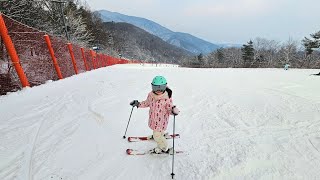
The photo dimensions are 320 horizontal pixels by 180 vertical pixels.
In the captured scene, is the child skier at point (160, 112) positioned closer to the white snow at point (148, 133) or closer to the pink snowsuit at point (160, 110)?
the pink snowsuit at point (160, 110)

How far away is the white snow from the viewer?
13.3 feet

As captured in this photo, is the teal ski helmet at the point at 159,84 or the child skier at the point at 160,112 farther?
the child skier at the point at 160,112

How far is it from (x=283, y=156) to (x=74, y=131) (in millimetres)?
3679

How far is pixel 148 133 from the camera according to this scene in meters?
5.66

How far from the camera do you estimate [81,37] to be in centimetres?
4206

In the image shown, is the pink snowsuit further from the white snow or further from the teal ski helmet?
the white snow

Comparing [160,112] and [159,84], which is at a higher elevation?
[159,84]

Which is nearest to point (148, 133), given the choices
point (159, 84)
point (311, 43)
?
point (159, 84)

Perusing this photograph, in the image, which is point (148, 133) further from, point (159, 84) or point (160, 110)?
point (159, 84)

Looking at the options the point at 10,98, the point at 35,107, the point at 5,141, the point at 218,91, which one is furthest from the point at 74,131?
the point at 218,91

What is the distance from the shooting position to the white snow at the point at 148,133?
406cm

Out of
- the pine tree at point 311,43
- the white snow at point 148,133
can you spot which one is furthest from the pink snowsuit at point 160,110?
the pine tree at point 311,43

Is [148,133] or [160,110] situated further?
[148,133]

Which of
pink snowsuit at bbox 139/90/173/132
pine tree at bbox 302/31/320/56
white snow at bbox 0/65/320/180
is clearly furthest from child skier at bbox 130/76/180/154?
pine tree at bbox 302/31/320/56
